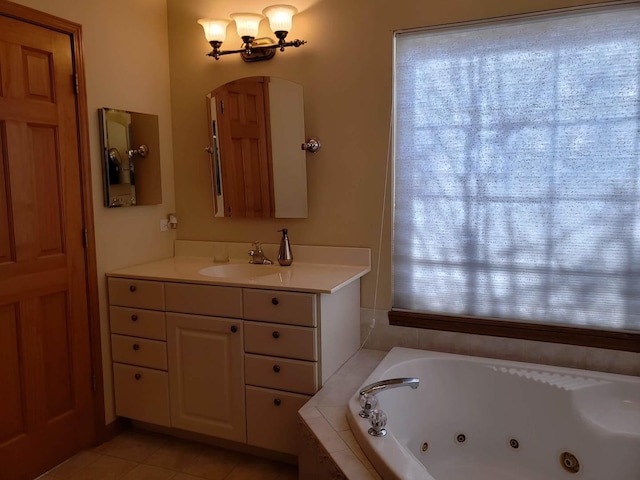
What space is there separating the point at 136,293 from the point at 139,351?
31cm

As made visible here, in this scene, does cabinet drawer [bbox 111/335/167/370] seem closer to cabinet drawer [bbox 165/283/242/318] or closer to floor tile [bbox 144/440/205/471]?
cabinet drawer [bbox 165/283/242/318]

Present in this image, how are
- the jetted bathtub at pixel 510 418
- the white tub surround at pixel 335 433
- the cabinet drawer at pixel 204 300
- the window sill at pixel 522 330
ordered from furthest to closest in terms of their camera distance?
the cabinet drawer at pixel 204 300 → the window sill at pixel 522 330 → the jetted bathtub at pixel 510 418 → the white tub surround at pixel 335 433

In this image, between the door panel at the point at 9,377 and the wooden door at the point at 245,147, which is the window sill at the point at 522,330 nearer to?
the wooden door at the point at 245,147

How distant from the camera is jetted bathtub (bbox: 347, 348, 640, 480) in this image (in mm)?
2029

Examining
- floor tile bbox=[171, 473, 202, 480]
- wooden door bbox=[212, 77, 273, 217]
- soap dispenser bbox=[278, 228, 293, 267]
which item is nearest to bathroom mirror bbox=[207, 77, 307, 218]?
wooden door bbox=[212, 77, 273, 217]

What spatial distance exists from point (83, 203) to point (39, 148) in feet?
1.10

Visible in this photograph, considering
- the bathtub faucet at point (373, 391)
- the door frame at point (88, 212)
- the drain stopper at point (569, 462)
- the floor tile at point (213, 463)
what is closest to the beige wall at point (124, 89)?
the door frame at point (88, 212)

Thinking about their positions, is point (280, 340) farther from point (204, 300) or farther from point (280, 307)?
point (204, 300)

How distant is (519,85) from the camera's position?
234cm

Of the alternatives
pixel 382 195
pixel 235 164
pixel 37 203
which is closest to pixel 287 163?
pixel 235 164

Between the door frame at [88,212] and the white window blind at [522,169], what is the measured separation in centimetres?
155

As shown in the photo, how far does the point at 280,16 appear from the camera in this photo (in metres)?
2.61

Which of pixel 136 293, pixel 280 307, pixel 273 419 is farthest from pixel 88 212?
pixel 273 419

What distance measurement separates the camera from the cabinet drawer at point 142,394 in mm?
2613
